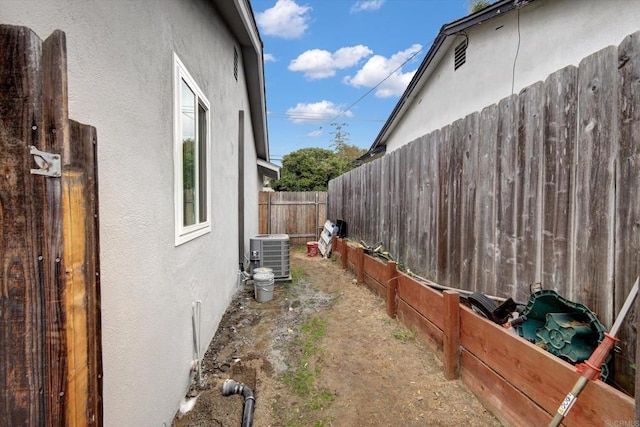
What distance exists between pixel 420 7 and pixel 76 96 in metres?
11.0

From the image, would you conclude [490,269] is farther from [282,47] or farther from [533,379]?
[282,47]

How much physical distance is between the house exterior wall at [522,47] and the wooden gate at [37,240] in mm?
5352

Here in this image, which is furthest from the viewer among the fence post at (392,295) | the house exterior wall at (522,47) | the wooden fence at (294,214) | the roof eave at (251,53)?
the wooden fence at (294,214)

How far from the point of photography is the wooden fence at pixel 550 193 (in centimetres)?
156

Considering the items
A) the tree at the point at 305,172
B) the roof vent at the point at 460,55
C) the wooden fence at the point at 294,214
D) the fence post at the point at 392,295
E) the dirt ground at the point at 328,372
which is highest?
the roof vent at the point at 460,55

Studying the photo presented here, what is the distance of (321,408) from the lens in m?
2.34

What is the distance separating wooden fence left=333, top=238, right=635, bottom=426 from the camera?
1.42 metres

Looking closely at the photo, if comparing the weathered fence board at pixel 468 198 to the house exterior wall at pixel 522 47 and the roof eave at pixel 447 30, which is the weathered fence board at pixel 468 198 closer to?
the house exterior wall at pixel 522 47

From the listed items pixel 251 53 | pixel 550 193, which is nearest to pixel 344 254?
pixel 251 53

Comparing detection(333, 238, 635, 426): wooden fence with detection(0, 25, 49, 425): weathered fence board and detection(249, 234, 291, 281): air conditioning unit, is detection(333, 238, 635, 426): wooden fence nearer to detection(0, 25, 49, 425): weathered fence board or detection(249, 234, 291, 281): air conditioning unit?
detection(0, 25, 49, 425): weathered fence board

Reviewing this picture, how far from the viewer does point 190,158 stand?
2801 millimetres

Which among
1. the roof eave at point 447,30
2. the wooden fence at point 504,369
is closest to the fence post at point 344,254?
the wooden fence at point 504,369

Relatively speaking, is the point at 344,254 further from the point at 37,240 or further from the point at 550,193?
the point at 37,240

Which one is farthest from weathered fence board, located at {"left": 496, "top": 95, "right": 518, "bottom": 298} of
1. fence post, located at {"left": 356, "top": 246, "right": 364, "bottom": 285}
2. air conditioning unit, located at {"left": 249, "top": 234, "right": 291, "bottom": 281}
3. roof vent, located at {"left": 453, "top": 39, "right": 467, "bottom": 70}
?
roof vent, located at {"left": 453, "top": 39, "right": 467, "bottom": 70}
